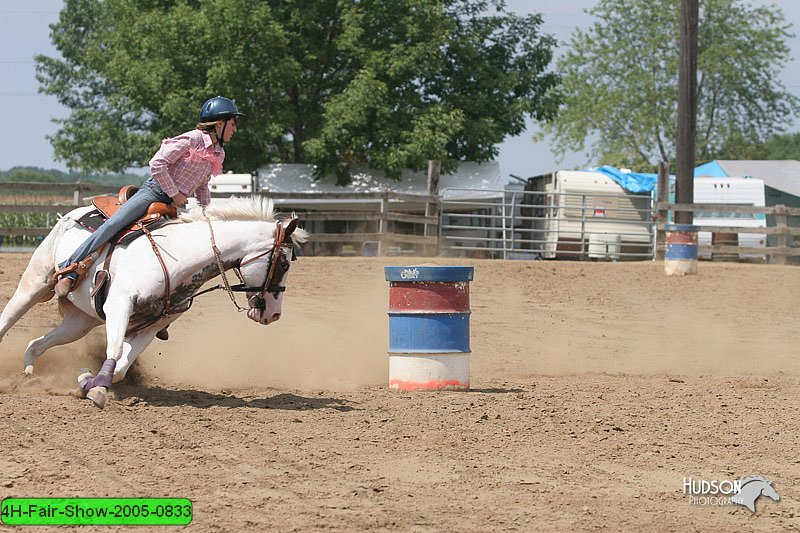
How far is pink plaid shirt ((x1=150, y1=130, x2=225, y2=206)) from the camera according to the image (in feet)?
27.3

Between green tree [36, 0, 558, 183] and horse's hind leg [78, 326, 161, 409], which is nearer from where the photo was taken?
horse's hind leg [78, 326, 161, 409]

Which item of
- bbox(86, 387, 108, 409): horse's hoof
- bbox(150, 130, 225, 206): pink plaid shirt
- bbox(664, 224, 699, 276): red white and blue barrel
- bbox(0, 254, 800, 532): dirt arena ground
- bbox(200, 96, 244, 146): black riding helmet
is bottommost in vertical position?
bbox(0, 254, 800, 532): dirt arena ground

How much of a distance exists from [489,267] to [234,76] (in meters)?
12.3

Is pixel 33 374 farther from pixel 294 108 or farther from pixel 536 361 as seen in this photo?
pixel 294 108

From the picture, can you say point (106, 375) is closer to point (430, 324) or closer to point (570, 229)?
point (430, 324)

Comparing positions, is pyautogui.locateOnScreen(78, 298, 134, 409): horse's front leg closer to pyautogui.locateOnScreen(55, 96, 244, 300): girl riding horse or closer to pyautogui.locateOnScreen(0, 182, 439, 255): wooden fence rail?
pyautogui.locateOnScreen(55, 96, 244, 300): girl riding horse

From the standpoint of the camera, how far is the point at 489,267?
1933 cm

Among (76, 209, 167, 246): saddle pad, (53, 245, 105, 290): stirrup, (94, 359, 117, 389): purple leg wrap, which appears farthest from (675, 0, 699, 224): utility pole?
(94, 359, 117, 389): purple leg wrap

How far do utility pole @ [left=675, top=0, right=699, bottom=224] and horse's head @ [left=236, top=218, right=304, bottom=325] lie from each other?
17281 millimetres

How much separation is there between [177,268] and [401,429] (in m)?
2.13

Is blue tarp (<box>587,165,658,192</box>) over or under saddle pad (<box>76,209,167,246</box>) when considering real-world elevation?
over

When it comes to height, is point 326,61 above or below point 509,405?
above

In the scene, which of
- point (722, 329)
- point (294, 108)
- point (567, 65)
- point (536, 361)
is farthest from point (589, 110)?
point (536, 361)

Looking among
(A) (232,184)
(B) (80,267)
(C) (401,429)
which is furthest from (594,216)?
(C) (401,429)
